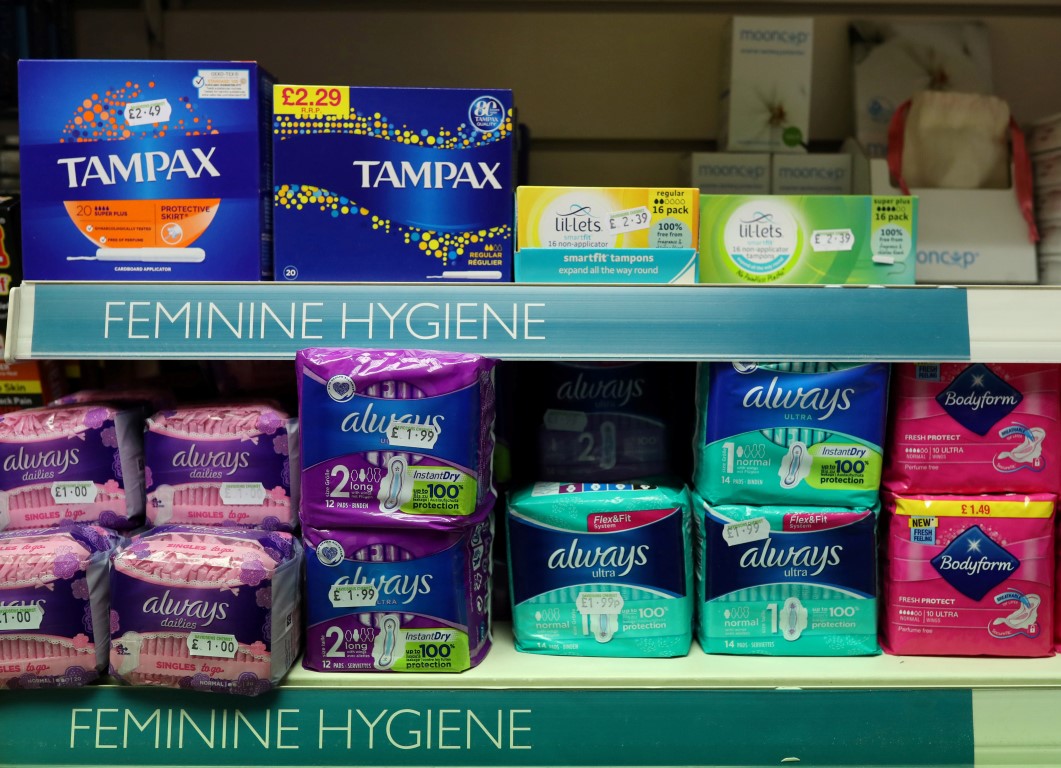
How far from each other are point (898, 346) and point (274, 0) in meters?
1.74

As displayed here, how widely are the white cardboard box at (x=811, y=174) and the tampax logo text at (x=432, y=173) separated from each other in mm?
881

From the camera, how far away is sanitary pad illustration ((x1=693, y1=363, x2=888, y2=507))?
4.76 feet

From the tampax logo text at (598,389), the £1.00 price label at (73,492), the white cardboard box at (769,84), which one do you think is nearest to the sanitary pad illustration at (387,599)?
the tampax logo text at (598,389)

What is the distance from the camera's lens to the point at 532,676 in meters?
1.39

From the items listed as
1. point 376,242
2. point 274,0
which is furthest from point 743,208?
point 274,0

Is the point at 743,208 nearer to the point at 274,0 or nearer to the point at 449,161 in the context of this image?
the point at 449,161

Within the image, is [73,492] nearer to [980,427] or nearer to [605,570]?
[605,570]

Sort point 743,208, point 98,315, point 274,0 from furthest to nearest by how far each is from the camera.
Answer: point 274,0 < point 743,208 < point 98,315

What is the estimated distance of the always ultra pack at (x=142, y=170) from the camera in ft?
4.70

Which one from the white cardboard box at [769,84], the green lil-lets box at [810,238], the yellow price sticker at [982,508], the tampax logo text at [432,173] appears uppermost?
the white cardboard box at [769,84]

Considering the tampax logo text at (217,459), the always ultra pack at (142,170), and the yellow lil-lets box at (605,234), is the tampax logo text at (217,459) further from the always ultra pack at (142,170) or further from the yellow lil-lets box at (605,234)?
the yellow lil-lets box at (605,234)

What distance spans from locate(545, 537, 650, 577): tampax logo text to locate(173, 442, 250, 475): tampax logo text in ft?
1.77

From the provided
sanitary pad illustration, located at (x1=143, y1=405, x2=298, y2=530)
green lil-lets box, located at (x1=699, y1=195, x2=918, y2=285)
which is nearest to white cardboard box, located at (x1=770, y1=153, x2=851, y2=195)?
green lil-lets box, located at (x1=699, y1=195, x2=918, y2=285)

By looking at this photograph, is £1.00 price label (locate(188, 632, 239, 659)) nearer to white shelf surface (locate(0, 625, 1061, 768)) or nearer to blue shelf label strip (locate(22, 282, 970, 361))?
white shelf surface (locate(0, 625, 1061, 768))
